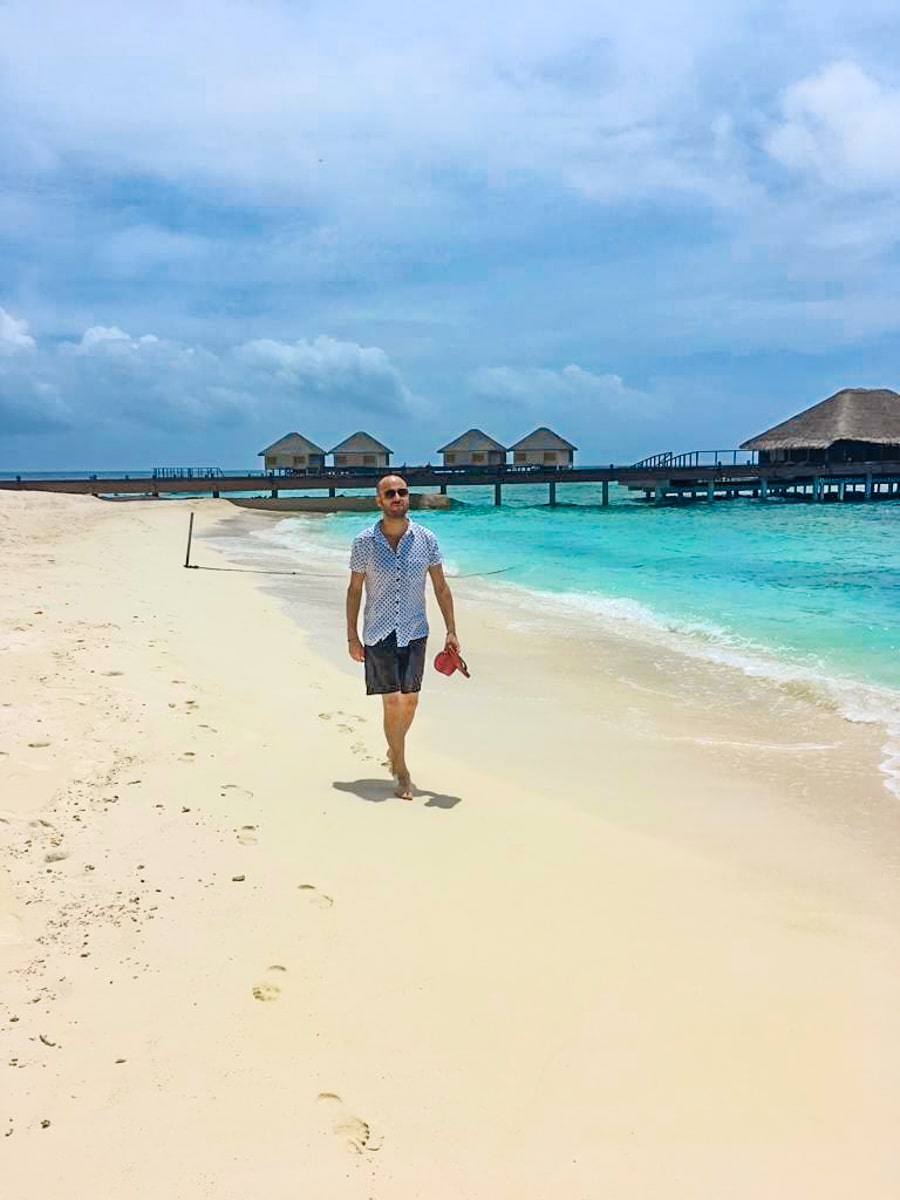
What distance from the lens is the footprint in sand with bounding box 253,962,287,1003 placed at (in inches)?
91.4

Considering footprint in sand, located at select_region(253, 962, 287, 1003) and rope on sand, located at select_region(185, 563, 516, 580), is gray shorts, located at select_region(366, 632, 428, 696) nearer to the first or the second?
footprint in sand, located at select_region(253, 962, 287, 1003)

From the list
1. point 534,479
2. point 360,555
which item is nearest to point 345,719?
point 360,555

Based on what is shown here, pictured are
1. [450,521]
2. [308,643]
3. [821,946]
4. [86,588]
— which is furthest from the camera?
[450,521]

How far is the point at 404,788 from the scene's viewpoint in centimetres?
407

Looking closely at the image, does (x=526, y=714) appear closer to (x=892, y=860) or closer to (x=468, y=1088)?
(x=892, y=860)

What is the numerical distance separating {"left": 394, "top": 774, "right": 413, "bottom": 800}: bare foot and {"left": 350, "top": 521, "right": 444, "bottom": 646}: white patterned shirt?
66cm

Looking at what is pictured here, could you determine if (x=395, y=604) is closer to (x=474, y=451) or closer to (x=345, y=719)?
(x=345, y=719)

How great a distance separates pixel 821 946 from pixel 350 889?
5.34 feet

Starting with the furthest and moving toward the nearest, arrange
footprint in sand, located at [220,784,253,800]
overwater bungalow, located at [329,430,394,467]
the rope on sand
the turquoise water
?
1. overwater bungalow, located at [329,430,394,467]
2. the rope on sand
3. the turquoise water
4. footprint in sand, located at [220,784,253,800]

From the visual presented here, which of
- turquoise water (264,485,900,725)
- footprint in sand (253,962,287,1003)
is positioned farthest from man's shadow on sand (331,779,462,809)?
turquoise water (264,485,900,725)

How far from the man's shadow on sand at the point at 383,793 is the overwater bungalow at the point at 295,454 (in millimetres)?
50771

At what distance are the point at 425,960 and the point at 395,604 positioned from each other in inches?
70.3

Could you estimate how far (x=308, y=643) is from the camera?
27.9 ft

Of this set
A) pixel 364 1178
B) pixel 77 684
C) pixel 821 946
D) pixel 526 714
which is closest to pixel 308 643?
pixel 526 714
